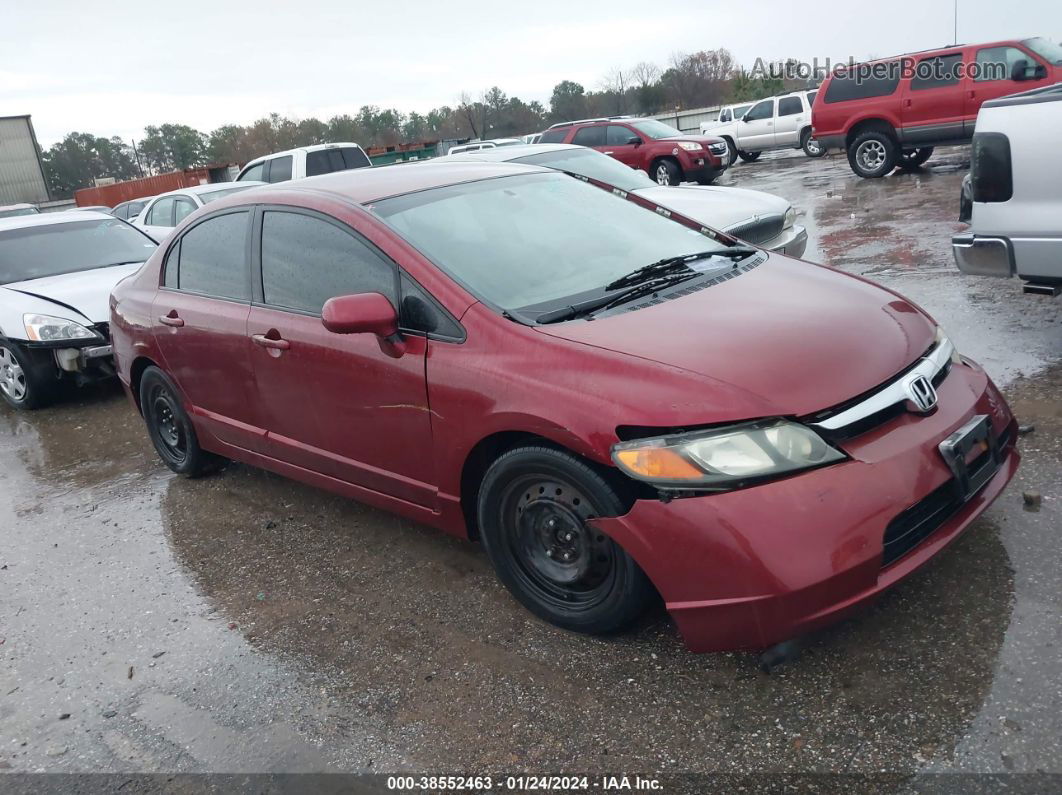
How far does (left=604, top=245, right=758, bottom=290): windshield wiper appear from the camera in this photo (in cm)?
343

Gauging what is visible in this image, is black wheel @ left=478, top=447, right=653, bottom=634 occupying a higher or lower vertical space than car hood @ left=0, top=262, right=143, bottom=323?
lower

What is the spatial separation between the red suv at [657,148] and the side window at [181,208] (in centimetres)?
806

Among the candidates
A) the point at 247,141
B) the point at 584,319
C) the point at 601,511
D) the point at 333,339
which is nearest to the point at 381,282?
the point at 333,339

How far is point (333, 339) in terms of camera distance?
365 centimetres

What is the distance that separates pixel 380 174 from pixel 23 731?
108 inches

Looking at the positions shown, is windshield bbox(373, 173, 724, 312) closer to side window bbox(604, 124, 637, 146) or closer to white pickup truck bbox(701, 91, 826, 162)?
side window bbox(604, 124, 637, 146)

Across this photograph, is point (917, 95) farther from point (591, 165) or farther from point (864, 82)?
point (591, 165)

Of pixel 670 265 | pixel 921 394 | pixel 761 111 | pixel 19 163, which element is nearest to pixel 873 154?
pixel 761 111

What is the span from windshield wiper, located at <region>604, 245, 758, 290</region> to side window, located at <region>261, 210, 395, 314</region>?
92cm

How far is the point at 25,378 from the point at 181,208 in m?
5.31

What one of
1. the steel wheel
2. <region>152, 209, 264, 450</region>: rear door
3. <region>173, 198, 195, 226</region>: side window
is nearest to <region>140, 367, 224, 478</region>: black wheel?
<region>152, 209, 264, 450</region>: rear door

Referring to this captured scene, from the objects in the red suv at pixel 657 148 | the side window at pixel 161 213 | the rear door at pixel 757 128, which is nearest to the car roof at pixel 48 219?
the side window at pixel 161 213

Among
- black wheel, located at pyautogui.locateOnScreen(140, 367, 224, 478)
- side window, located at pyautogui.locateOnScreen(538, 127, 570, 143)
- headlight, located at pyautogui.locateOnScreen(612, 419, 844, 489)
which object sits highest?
side window, located at pyautogui.locateOnScreen(538, 127, 570, 143)

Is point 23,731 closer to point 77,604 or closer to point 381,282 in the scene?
point 77,604
